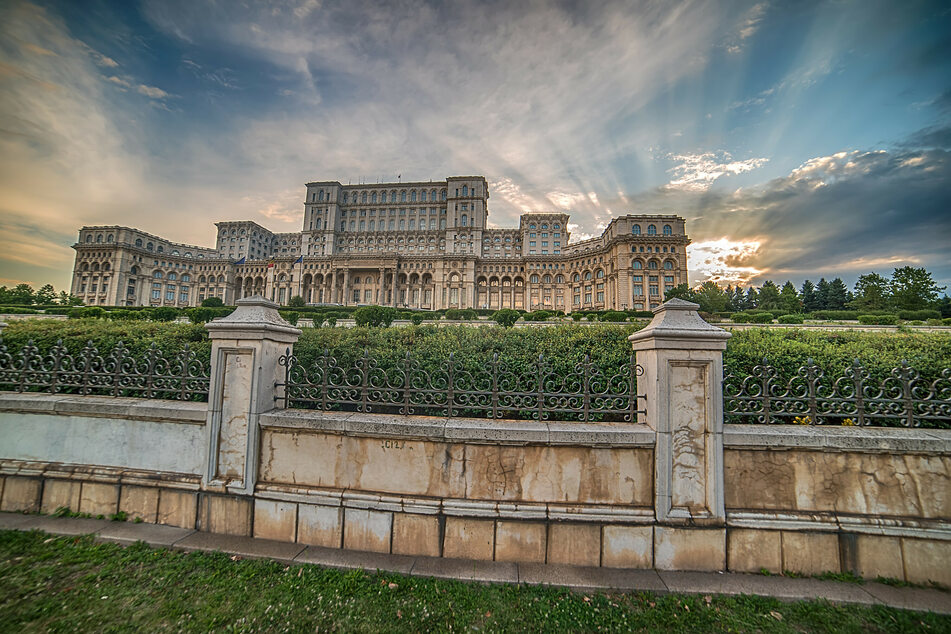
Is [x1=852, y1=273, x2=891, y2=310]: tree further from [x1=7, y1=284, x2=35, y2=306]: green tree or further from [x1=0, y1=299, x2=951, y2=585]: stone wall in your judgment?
[x1=7, y1=284, x2=35, y2=306]: green tree

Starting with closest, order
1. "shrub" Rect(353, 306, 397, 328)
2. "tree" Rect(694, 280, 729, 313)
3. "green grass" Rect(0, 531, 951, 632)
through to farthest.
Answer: "green grass" Rect(0, 531, 951, 632) < "shrub" Rect(353, 306, 397, 328) < "tree" Rect(694, 280, 729, 313)

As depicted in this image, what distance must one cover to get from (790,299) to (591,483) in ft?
217

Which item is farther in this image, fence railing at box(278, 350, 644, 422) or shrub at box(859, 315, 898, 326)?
shrub at box(859, 315, 898, 326)

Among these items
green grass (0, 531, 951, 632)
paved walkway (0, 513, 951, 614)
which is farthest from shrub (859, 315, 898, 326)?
green grass (0, 531, 951, 632)

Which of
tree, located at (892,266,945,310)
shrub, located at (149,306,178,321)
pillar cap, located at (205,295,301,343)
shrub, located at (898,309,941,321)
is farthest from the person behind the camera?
tree, located at (892,266,945,310)

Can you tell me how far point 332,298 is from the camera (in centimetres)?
7138

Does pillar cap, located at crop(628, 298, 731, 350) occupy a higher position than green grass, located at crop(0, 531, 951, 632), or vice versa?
pillar cap, located at crop(628, 298, 731, 350)

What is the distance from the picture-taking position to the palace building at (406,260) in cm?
6234

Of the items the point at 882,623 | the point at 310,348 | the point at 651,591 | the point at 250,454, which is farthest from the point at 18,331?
the point at 882,623

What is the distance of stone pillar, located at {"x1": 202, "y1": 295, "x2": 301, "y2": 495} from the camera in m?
3.49

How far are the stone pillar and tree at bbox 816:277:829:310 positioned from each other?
76340 millimetres

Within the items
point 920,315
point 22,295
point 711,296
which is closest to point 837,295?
point 711,296

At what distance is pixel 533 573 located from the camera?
2938 millimetres

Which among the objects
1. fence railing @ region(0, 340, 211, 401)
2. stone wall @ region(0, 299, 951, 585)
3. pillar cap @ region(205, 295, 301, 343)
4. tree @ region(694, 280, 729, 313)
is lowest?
stone wall @ region(0, 299, 951, 585)
